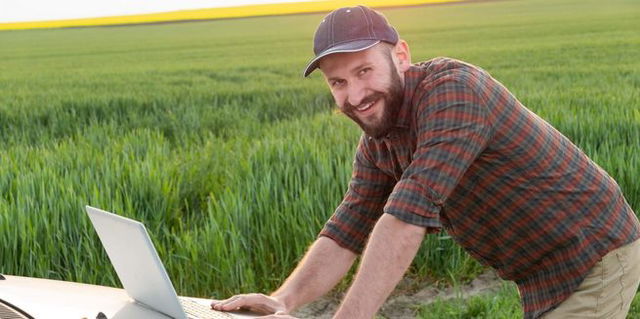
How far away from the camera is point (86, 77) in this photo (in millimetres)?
21719

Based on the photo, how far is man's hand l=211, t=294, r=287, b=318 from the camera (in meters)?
1.90

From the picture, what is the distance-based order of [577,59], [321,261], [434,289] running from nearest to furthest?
1. [321,261]
2. [434,289]
3. [577,59]

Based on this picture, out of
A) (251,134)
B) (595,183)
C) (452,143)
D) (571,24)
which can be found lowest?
(571,24)

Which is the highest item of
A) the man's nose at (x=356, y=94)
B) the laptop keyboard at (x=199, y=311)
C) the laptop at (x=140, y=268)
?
the man's nose at (x=356, y=94)

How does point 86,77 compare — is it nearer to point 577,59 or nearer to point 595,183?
point 577,59

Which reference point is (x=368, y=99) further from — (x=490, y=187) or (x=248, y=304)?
(x=248, y=304)

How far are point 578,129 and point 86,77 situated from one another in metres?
16.4

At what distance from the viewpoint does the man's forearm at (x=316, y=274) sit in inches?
96.3

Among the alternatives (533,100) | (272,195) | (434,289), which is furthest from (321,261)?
(533,100)

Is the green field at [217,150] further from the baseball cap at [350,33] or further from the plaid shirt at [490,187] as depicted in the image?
the baseball cap at [350,33]

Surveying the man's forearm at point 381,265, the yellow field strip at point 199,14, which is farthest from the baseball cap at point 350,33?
the yellow field strip at point 199,14

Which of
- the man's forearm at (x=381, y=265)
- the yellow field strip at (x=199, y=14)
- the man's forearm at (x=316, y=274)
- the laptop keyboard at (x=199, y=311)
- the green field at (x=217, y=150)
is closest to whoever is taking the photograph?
the laptop keyboard at (x=199, y=311)

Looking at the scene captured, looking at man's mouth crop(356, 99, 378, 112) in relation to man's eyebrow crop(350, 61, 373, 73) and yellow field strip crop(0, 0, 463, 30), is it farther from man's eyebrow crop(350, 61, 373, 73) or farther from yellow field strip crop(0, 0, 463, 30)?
yellow field strip crop(0, 0, 463, 30)

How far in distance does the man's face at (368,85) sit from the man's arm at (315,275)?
0.44m
